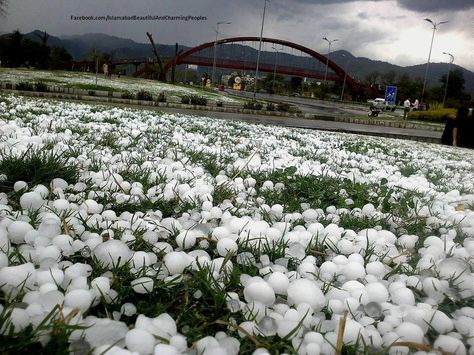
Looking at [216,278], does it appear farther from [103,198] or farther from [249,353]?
[103,198]

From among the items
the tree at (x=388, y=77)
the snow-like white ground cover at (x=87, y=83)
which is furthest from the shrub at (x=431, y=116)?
the tree at (x=388, y=77)

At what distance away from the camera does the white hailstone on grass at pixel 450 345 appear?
1.04m

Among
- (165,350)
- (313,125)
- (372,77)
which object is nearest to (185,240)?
(165,350)

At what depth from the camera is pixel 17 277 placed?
44.2 inches

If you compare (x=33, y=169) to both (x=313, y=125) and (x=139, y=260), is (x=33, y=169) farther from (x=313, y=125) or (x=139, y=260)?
(x=313, y=125)

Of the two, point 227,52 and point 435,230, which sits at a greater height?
point 227,52

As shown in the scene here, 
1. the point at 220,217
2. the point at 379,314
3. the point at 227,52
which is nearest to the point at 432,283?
the point at 379,314

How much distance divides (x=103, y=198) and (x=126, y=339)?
4.35 ft

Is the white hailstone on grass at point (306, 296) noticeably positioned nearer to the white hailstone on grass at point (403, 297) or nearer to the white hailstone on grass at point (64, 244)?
the white hailstone on grass at point (403, 297)

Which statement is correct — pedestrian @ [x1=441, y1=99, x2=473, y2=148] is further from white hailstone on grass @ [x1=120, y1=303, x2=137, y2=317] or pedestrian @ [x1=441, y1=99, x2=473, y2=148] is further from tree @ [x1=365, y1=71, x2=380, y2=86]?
tree @ [x1=365, y1=71, x2=380, y2=86]

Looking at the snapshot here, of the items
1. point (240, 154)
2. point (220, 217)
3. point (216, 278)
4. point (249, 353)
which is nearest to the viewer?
point (249, 353)

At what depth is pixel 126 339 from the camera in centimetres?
91

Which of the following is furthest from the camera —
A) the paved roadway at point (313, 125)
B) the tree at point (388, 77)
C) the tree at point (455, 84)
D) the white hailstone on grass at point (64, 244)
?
the tree at point (388, 77)

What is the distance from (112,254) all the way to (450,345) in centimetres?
105
